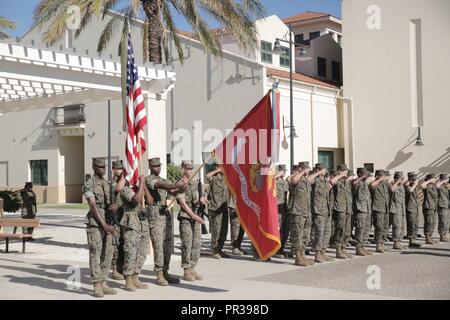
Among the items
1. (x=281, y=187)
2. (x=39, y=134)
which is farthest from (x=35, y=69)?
(x=39, y=134)

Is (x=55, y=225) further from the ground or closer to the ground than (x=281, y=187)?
closer to the ground

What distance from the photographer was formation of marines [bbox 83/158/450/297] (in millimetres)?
8148

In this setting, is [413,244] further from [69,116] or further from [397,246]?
[69,116]

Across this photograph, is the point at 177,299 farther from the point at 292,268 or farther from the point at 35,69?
the point at 35,69

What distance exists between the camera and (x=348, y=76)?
30.0 metres

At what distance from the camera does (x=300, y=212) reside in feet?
34.5

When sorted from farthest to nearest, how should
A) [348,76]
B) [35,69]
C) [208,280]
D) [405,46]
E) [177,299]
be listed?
[348,76] < [405,46] < [35,69] < [208,280] < [177,299]

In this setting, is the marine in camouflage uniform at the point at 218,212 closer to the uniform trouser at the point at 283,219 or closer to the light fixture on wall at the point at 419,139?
the uniform trouser at the point at 283,219

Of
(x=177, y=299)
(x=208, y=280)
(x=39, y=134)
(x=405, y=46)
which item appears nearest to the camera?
(x=177, y=299)

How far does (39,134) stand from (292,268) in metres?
30.1

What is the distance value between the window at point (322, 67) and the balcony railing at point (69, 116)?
13.5 meters

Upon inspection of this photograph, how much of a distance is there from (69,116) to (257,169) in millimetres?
27949

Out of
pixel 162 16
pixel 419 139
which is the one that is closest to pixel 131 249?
pixel 162 16

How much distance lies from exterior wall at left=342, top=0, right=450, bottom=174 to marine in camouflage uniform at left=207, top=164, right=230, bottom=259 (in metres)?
17.8
